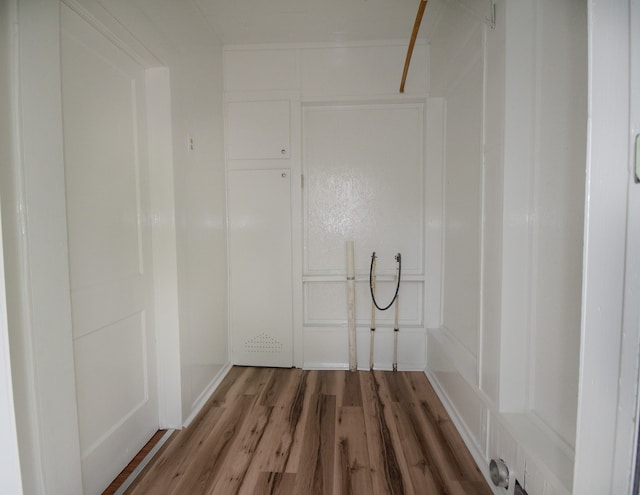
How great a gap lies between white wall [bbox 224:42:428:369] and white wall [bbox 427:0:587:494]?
2.54ft

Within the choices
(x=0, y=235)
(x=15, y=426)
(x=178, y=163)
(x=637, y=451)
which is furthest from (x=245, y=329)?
(x=637, y=451)

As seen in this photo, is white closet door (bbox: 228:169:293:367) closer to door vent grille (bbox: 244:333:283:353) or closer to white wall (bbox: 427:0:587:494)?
door vent grille (bbox: 244:333:283:353)

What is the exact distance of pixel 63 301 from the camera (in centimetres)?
106

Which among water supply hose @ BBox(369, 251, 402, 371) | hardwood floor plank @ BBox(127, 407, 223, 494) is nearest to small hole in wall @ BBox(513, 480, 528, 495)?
water supply hose @ BBox(369, 251, 402, 371)

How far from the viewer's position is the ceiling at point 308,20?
6.61 ft

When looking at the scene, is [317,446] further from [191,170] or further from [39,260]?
[191,170]

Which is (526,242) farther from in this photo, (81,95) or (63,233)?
(81,95)

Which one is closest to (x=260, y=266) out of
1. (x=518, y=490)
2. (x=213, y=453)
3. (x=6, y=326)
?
(x=213, y=453)

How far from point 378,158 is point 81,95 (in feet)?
6.65

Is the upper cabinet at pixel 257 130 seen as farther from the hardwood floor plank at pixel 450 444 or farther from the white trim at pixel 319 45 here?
the hardwood floor plank at pixel 450 444

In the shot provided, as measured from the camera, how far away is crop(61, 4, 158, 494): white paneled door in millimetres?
1220

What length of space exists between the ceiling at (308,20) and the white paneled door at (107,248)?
0.93 meters

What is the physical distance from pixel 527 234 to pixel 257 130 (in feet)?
7.00

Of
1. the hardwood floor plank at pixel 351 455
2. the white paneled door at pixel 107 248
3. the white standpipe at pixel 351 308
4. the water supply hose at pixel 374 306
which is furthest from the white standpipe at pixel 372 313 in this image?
the white paneled door at pixel 107 248
